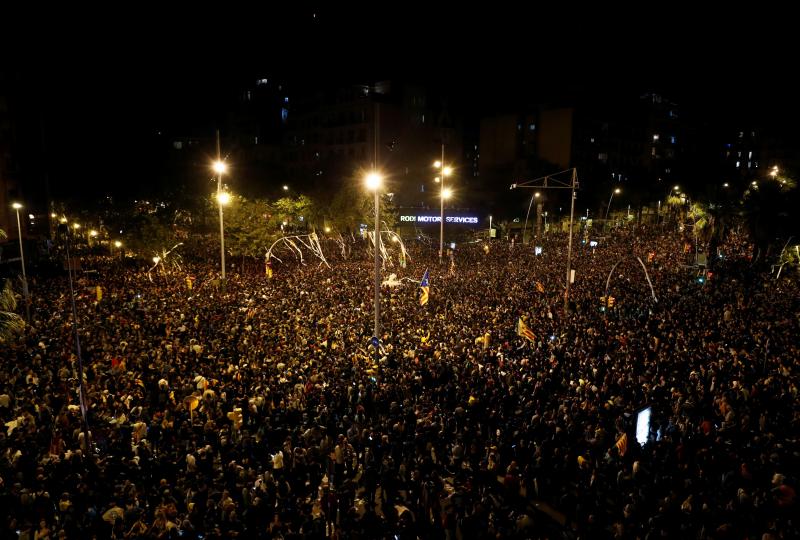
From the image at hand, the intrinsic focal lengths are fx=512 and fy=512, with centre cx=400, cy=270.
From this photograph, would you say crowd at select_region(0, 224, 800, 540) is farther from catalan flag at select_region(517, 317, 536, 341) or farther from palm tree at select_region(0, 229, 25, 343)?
palm tree at select_region(0, 229, 25, 343)

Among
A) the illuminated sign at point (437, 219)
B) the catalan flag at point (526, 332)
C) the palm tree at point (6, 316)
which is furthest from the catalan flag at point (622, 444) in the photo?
the illuminated sign at point (437, 219)

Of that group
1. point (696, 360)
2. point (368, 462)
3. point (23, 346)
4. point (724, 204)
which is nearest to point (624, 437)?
point (368, 462)

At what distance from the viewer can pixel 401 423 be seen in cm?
1023

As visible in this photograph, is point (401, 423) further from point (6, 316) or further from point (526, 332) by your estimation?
point (6, 316)

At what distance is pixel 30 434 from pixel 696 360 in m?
15.6

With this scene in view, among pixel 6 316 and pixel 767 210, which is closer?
pixel 6 316

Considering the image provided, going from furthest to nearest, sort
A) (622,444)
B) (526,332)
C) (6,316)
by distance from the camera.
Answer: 1. (526,332)
2. (6,316)
3. (622,444)

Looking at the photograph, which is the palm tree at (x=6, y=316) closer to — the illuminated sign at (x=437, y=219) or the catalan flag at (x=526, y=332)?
the catalan flag at (x=526, y=332)

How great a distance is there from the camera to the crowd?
7816 mm

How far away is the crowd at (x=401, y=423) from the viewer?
7816 millimetres

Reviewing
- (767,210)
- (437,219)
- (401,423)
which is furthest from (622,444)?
(437,219)

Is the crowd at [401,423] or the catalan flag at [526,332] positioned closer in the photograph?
the crowd at [401,423]

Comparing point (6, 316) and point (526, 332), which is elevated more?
point (6, 316)

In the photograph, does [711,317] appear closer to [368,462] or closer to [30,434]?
[368,462]
